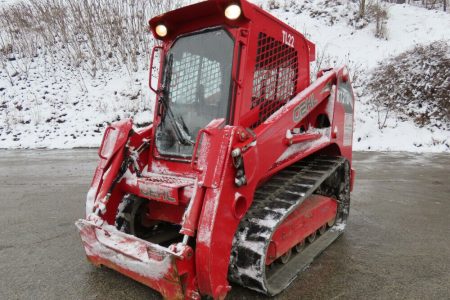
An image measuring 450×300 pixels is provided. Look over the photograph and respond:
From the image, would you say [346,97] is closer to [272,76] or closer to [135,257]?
[272,76]

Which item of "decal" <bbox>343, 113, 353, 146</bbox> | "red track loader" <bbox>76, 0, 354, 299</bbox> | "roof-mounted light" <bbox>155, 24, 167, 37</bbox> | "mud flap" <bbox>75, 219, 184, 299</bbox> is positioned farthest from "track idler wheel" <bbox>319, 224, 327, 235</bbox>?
"roof-mounted light" <bbox>155, 24, 167, 37</bbox>

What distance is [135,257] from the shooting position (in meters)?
2.54

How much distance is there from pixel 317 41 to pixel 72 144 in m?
11.7

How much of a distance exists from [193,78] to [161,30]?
510 mm

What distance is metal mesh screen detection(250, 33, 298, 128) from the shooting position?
3163mm

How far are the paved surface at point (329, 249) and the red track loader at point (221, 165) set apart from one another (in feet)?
0.83

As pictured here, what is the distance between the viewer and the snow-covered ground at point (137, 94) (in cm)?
1246

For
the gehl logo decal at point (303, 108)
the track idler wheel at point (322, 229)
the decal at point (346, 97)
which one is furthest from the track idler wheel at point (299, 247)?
the decal at point (346, 97)

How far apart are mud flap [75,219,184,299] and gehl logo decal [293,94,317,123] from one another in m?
1.56

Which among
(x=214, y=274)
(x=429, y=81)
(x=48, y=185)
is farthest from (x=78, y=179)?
(x=429, y=81)

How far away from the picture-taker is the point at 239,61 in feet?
9.72

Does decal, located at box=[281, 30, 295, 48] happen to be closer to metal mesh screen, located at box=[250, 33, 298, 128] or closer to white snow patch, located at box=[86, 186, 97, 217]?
metal mesh screen, located at box=[250, 33, 298, 128]

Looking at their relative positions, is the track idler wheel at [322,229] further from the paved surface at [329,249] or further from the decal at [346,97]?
the decal at [346,97]

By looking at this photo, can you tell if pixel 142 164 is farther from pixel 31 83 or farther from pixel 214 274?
pixel 31 83
